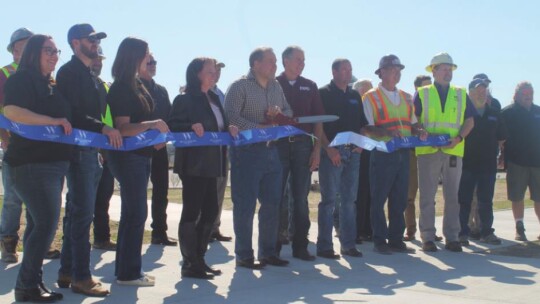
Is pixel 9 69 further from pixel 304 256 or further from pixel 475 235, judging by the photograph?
pixel 475 235

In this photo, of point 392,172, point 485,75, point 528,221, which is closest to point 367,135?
point 392,172

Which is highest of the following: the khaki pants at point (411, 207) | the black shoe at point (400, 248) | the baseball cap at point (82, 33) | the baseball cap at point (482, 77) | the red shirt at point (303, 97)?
the baseball cap at point (482, 77)

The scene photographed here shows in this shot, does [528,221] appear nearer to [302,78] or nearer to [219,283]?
[302,78]

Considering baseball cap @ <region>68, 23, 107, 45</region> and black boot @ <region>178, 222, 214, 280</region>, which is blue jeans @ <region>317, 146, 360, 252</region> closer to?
black boot @ <region>178, 222, 214, 280</region>

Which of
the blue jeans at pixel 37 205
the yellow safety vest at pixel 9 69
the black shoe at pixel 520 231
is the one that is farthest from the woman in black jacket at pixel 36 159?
the black shoe at pixel 520 231

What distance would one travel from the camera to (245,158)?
7.21 metres

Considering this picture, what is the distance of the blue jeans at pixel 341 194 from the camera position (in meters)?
8.05

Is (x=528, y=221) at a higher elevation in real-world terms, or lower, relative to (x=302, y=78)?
lower

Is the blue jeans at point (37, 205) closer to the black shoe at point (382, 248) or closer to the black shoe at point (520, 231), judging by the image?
the black shoe at point (382, 248)

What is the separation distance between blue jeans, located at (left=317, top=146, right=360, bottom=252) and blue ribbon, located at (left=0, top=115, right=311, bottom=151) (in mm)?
689

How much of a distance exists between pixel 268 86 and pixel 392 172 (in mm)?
2073

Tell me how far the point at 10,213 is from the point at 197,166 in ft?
7.11

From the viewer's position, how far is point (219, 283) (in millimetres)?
6344

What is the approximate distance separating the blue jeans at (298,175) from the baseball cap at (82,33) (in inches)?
102
